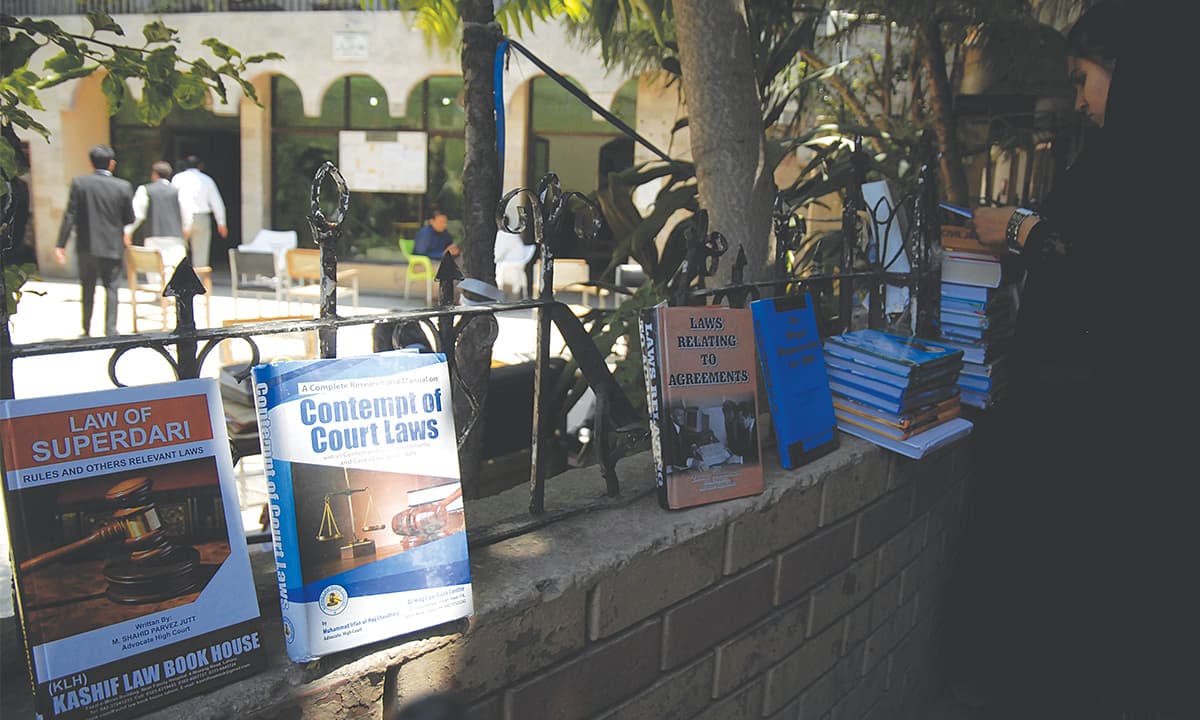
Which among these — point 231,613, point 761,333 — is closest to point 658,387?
point 761,333

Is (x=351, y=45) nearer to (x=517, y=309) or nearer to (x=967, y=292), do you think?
(x=967, y=292)

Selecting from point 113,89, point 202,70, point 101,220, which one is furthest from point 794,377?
point 101,220

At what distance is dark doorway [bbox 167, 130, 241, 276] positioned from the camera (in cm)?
1567

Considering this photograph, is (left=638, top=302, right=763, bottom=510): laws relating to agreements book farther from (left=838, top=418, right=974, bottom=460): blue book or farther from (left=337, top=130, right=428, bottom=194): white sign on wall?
(left=337, top=130, right=428, bottom=194): white sign on wall

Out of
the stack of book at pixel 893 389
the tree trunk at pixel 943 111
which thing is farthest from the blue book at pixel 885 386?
the tree trunk at pixel 943 111

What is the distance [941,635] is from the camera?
2941mm

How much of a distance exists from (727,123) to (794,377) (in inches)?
43.4

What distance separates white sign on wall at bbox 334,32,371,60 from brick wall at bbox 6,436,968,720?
12292 mm

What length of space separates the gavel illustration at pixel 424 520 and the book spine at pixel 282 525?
14 cm

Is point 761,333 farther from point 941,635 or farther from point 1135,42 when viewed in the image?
point 941,635

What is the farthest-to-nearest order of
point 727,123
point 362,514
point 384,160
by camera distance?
point 384,160 → point 727,123 → point 362,514


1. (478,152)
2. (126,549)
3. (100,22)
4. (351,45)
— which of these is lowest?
(126,549)

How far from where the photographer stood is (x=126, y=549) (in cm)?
103

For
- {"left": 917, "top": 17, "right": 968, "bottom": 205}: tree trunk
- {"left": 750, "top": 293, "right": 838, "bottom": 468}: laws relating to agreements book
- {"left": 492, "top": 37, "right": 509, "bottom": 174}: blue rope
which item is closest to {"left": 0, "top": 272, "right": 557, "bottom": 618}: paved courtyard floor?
→ {"left": 492, "top": 37, "right": 509, "bottom": 174}: blue rope
